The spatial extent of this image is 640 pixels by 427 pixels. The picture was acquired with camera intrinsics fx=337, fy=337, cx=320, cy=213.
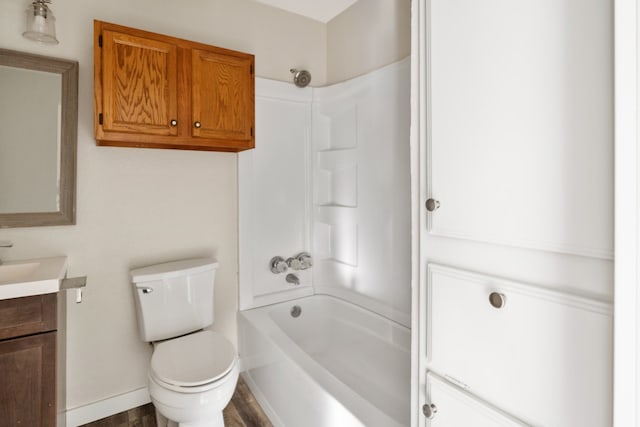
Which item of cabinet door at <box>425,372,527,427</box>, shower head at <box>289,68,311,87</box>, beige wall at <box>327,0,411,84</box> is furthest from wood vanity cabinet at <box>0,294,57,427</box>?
beige wall at <box>327,0,411,84</box>

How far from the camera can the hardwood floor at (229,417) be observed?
1.83m

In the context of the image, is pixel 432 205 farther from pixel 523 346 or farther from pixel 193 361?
pixel 193 361

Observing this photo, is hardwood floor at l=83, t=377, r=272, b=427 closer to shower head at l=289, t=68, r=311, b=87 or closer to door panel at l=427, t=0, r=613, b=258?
door panel at l=427, t=0, r=613, b=258

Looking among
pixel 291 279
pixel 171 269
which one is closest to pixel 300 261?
Result: pixel 291 279

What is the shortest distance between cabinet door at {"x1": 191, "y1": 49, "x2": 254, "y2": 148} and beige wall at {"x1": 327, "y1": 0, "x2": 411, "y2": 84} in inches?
29.9

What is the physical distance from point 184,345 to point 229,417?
52cm

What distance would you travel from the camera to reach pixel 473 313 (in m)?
1.00

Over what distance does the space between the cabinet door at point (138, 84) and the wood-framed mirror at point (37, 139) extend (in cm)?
34

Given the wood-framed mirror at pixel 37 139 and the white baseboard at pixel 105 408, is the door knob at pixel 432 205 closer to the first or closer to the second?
the wood-framed mirror at pixel 37 139

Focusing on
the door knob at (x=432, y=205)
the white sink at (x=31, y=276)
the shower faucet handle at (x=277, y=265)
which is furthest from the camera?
the shower faucet handle at (x=277, y=265)

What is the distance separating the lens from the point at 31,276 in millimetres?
1433

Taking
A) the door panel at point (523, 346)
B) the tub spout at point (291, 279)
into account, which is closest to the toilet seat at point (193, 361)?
the tub spout at point (291, 279)

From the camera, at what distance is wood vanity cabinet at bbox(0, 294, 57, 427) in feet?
4.15
